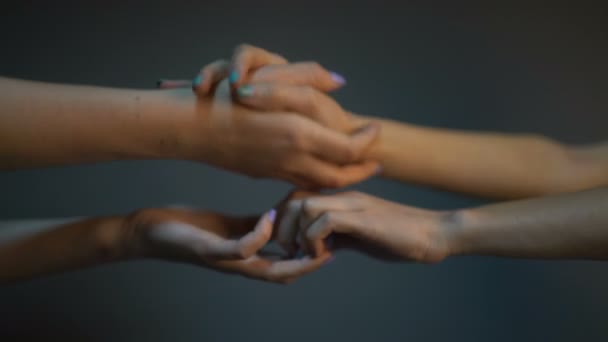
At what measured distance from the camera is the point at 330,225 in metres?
0.62

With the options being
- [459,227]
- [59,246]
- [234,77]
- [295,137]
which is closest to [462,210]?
[459,227]

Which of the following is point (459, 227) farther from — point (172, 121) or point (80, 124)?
point (80, 124)

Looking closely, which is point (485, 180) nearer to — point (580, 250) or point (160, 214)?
point (580, 250)

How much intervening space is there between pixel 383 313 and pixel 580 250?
0.66 m

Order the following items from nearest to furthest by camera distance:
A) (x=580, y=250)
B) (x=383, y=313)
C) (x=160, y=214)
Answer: (x=580, y=250) → (x=160, y=214) → (x=383, y=313)

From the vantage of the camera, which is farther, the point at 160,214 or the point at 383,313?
the point at 383,313

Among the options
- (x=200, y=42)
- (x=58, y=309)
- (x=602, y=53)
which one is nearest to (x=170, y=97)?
(x=200, y=42)

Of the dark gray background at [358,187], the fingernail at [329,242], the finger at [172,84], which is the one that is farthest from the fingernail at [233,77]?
the dark gray background at [358,187]

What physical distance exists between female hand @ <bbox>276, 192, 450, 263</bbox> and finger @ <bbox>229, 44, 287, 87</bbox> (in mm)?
191

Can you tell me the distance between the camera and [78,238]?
2.46ft

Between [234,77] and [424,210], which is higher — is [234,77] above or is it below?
above

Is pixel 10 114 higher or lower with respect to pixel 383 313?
higher

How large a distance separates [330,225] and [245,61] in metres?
0.25

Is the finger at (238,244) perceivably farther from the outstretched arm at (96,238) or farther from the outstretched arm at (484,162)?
the outstretched arm at (484,162)
